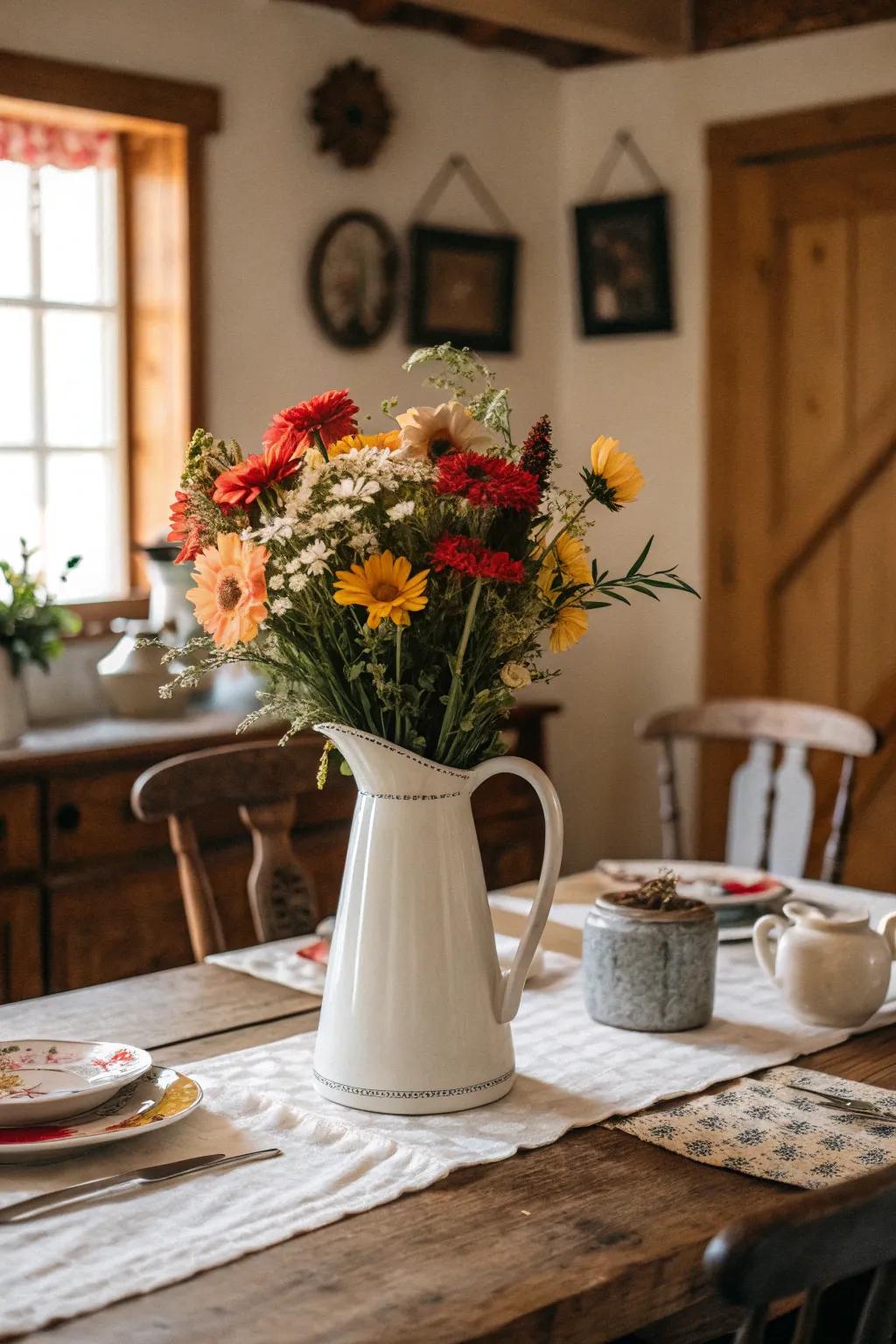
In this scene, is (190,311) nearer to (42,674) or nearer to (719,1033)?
(42,674)

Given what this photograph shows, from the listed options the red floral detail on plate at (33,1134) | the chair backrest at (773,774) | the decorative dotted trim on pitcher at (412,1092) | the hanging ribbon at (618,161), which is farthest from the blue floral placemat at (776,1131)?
the hanging ribbon at (618,161)

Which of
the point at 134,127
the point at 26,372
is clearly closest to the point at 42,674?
the point at 26,372

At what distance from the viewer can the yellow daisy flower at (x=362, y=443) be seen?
1376 millimetres

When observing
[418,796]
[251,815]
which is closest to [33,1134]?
[418,796]

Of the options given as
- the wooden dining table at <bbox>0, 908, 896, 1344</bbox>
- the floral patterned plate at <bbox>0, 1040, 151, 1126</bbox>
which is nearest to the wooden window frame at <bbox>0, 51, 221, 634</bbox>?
the floral patterned plate at <bbox>0, 1040, 151, 1126</bbox>

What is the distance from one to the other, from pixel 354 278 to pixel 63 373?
0.78m

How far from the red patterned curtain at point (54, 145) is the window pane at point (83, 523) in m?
0.62

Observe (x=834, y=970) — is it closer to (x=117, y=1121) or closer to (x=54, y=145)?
(x=117, y=1121)

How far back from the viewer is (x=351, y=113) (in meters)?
3.74

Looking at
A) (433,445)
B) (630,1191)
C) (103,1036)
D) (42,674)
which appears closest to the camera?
(630,1191)

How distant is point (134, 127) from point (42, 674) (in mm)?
1208

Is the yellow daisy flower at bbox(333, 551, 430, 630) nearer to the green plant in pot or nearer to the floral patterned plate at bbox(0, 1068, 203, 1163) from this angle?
the floral patterned plate at bbox(0, 1068, 203, 1163)

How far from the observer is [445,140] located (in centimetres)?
402

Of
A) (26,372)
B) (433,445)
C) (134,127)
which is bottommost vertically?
(433,445)
